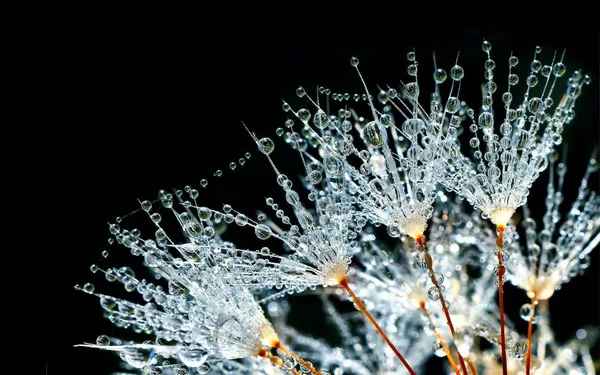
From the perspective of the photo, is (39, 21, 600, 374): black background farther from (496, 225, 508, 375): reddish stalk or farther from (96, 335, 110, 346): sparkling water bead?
(496, 225, 508, 375): reddish stalk

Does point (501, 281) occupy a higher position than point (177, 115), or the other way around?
point (177, 115)

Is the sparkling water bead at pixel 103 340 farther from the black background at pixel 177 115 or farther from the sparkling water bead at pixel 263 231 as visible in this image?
the black background at pixel 177 115

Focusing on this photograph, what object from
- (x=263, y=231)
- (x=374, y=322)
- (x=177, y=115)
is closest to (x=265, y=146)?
(x=263, y=231)

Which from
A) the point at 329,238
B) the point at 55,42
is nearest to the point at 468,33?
the point at 55,42

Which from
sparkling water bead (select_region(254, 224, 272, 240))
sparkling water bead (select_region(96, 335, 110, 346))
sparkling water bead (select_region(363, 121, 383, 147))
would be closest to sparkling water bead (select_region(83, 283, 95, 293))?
sparkling water bead (select_region(96, 335, 110, 346))

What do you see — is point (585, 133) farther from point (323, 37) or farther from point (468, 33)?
point (323, 37)

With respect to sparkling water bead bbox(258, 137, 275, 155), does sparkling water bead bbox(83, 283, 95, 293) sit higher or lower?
lower

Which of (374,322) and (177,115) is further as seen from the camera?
(177,115)

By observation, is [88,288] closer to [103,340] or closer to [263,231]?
[103,340]

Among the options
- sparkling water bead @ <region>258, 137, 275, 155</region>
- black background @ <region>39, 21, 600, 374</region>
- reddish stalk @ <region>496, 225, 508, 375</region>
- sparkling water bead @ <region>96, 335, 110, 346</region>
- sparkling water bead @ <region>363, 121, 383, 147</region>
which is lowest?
reddish stalk @ <region>496, 225, 508, 375</region>
